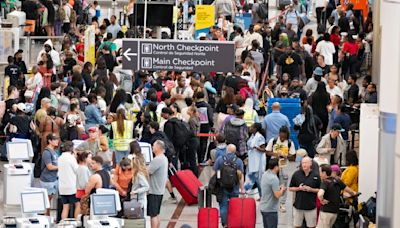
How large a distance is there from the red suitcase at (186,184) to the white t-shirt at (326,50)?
35.6 ft

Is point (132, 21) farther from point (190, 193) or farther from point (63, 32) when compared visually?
point (190, 193)

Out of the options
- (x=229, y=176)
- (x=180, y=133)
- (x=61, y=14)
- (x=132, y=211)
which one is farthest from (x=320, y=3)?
(x=132, y=211)

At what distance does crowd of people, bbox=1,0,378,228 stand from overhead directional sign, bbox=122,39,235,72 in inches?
38.2

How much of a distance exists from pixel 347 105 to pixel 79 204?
29.4ft

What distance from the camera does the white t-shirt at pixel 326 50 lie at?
115ft

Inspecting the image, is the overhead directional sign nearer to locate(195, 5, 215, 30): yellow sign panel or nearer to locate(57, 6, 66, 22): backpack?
locate(195, 5, 215, 30): yellow sign panel

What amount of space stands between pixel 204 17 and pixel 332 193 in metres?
16.9

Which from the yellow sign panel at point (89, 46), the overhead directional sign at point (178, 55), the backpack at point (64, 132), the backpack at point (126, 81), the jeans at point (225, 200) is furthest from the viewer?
the yellow sign panel at point (89, 46)

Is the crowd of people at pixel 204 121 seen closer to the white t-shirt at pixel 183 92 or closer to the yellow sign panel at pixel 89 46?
the white t-shirt at pixel 183 92

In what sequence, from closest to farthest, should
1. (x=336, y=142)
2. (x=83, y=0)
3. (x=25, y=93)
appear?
(x=336, y=142) → (x=25, y=93) → (x=83, y=0)

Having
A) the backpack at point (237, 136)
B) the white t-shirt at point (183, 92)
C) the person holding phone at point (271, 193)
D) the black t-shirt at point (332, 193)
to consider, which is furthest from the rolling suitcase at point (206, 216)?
the white t-shirt at point (183, 92)

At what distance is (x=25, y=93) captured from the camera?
2888 centimetres

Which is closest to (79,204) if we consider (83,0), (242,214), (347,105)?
(242,214)

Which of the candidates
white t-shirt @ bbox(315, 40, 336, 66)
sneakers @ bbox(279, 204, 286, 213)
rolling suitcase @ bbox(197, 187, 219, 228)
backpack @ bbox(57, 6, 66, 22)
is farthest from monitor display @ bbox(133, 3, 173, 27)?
rolling suitcase @ bbox(197, 187, 219, 228)
